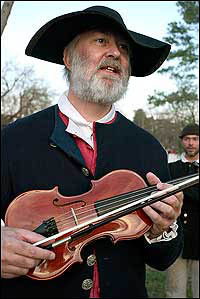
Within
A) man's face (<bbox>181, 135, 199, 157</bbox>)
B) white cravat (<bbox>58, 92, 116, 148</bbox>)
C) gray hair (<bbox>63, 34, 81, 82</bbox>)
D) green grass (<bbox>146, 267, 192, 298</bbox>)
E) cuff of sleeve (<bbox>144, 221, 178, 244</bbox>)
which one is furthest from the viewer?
green grass (<bbox>146, 267, 192, 298</bbox>)

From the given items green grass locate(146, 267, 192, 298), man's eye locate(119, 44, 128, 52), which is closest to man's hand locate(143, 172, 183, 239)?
man's eye locate(119, 44, 128, 52)

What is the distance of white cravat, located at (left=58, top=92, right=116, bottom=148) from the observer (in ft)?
6.27

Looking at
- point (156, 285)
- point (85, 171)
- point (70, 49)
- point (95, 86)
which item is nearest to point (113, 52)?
point (95, 86)

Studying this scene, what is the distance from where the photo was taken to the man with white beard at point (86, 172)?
154cm

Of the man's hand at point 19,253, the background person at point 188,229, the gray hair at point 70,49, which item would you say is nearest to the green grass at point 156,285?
the background person at point 188,229

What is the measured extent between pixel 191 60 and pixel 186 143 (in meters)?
13.8

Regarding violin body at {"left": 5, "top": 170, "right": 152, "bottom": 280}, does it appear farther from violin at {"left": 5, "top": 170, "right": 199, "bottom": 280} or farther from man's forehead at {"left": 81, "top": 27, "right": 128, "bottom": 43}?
man's forehead at {"left": 81, "top": 27, "right": 128, "bottom": 43}

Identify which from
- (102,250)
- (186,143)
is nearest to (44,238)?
(102,250)

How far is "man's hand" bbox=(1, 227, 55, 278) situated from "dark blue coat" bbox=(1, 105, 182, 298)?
296mm

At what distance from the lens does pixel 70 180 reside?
177cm

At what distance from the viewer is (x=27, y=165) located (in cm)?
179

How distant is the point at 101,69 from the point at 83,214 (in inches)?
31.3

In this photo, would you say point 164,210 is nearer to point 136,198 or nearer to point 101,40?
point 136,198

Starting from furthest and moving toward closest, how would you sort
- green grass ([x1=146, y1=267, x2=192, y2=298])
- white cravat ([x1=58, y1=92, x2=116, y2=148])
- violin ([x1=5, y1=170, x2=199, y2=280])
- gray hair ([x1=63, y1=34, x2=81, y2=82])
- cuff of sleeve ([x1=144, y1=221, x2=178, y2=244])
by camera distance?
green grass ([x1=146, y1=267, x2=192, y2=298]) < gray hair ([x1=63, y1=34, x2=81, y2=82]) < white cravat ([x1=58, y1=92, x2=116, y2=148]) < cuff of sleeve ([x1=144, y1=221, x2=178, y2=244]) < violin ([x1=5, y1=170, x2=199, y2=280])
